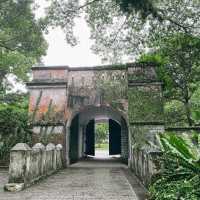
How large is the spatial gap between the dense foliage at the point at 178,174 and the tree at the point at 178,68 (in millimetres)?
8690

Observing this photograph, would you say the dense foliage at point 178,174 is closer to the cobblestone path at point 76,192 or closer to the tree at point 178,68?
the cobblestone path at point 76,192

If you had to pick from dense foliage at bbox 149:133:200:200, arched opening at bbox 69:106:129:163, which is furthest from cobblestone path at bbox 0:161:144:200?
arched opening at bbox 69:106:129:163

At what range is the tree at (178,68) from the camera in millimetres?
14701

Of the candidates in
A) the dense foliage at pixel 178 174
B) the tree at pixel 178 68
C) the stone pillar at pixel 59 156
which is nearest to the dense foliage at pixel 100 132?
the tree at pixel 178 68

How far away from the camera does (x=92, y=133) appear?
24.0 meters

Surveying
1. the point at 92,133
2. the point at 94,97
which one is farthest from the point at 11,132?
the point at 92,133

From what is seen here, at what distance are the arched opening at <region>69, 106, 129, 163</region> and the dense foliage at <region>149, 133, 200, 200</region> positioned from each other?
10.0 metres

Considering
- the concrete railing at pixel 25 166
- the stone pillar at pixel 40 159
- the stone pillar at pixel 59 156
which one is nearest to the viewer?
the concrete railing at pixel 25 166

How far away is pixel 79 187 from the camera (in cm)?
791

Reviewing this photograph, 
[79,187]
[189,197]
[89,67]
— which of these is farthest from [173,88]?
[189,197]

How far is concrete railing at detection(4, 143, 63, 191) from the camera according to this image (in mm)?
7711

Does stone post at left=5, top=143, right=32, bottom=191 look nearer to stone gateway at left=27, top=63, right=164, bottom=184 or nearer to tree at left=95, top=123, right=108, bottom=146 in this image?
stone gateway at left=27, top=63, right=164, bottom=184

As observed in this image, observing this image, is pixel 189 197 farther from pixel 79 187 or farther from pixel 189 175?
pixel 79 187

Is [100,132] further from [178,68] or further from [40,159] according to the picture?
[40,159]
